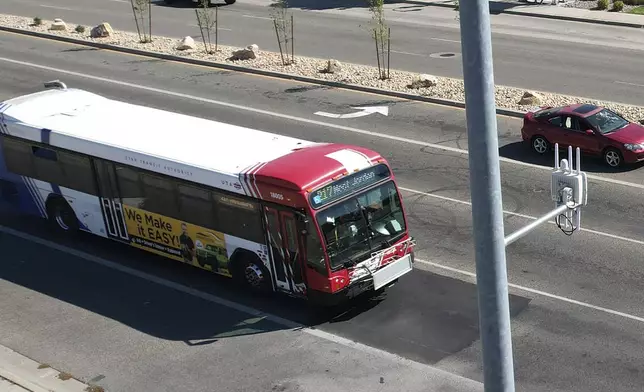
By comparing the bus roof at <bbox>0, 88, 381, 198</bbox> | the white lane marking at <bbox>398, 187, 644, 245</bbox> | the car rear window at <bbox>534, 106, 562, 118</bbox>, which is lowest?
the white lane marking at <bbox>398, 187, 644, 245</bbox>

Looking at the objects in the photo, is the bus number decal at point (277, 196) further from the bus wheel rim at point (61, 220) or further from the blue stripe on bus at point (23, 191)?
the blue stripe on bus at point (23, 191)

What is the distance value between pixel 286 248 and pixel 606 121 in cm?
1180

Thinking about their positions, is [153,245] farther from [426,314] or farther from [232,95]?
[232,95]

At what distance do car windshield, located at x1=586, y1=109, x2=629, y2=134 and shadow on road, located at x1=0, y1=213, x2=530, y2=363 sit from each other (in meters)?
8.46

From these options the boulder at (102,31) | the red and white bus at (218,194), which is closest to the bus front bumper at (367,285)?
the red and white bus at (218,194)

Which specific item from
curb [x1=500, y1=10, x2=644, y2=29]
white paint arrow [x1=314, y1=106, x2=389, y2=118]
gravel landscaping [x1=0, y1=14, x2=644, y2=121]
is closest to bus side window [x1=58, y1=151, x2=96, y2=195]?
white paint arrow [x1=314, y1=106, x2=389, y2=118]

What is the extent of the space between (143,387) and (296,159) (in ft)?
15.8

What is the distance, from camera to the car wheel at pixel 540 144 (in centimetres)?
2580

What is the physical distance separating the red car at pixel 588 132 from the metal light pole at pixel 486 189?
58.8 ft

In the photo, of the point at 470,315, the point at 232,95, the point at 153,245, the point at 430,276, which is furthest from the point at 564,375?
the point at 232,95

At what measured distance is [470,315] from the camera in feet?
57.1

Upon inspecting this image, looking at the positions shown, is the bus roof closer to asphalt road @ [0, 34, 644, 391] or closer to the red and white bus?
the red and white bus

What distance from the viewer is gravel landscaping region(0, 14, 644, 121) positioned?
3027 cm

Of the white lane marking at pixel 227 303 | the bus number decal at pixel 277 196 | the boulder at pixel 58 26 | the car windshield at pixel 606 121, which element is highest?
the bus number decal at pixel 277 196
